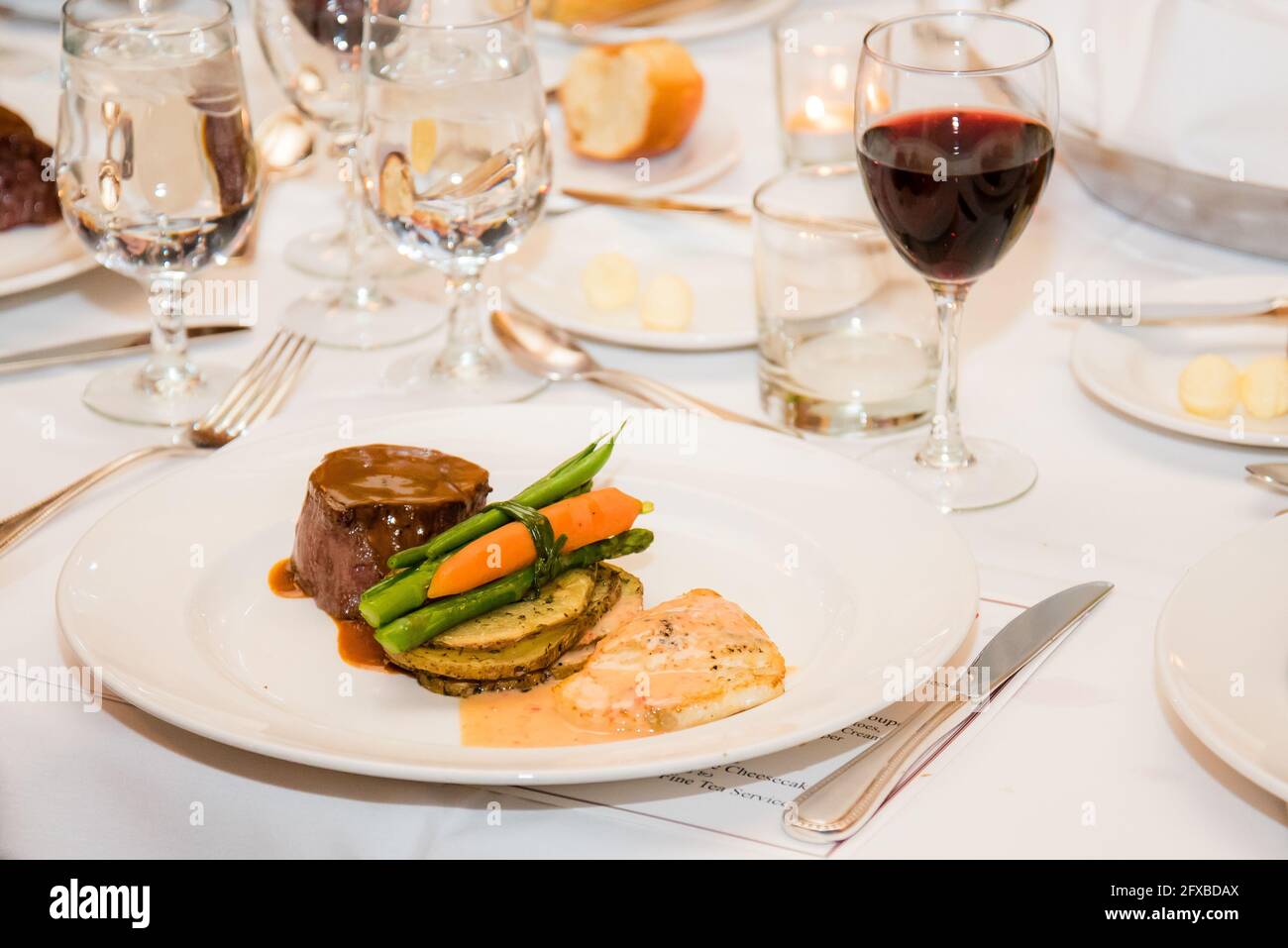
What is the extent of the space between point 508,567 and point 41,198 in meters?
1.20

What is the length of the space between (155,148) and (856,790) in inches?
41.2

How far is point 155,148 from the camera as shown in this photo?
155 cm

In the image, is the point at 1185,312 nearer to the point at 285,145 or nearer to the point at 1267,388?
the point at 1267,388

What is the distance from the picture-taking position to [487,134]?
1.62 m

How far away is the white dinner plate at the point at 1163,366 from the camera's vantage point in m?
1.49

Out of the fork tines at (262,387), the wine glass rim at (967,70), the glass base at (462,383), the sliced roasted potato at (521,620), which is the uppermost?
the wine glass rim at (967,70)

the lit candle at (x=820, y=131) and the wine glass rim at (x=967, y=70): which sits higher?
the wine glass rim at (x=967, y=70)

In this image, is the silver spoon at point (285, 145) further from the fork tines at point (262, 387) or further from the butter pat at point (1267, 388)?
the butter pat at point (1267, 388)

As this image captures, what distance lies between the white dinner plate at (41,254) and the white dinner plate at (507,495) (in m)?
0.56

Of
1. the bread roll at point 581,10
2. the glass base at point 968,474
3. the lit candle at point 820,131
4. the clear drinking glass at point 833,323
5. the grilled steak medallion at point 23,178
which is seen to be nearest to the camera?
the glass base at point 968,474

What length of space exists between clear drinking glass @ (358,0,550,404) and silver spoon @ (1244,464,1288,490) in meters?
0.81


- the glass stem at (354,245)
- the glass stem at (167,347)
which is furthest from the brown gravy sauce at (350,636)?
the glass stem at (354,245)

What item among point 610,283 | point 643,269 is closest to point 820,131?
point 643,269

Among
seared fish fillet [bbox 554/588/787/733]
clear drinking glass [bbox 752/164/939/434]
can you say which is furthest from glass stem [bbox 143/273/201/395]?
seared fish fillet [bbox 554/588/787/733]
